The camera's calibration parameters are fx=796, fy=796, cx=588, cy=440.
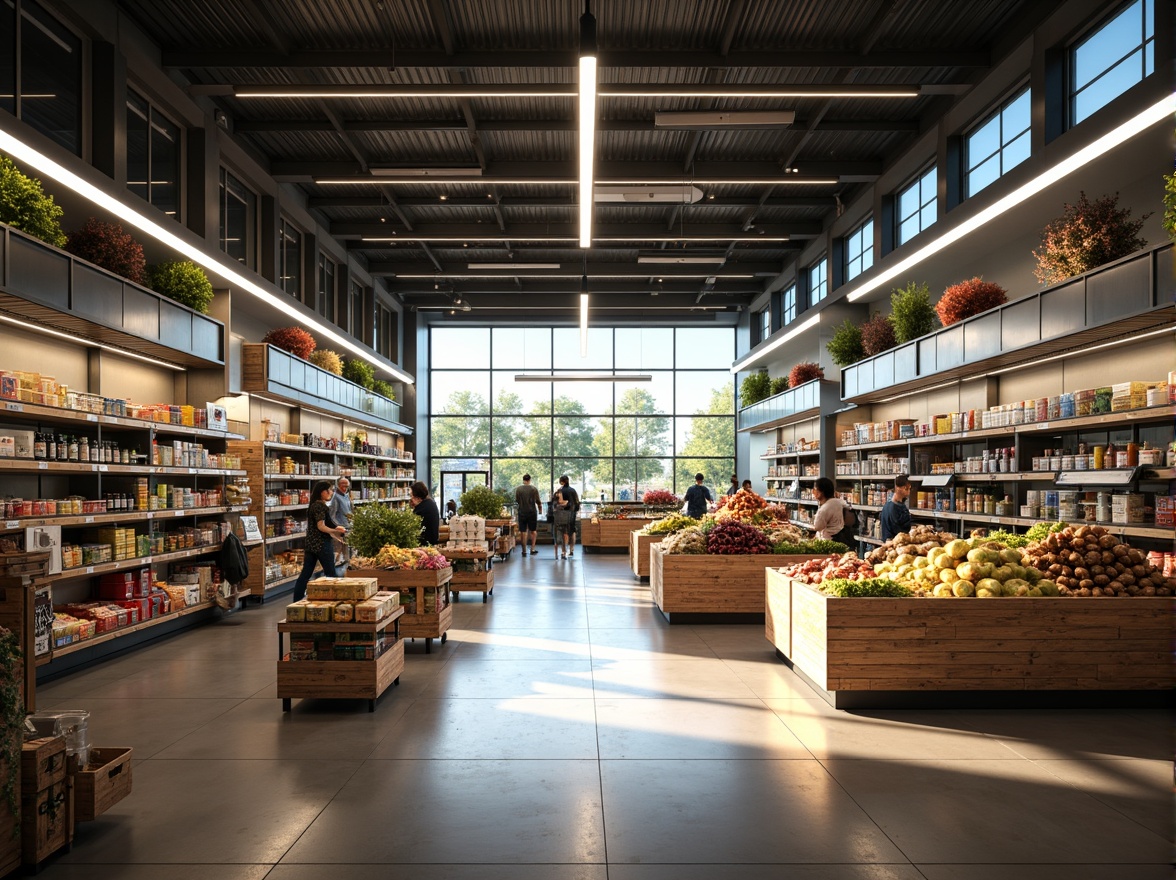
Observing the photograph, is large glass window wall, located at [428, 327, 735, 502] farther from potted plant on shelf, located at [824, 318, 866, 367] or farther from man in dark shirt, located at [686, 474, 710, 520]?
potted plant on shelf, located at [824, 318, 866, 367]

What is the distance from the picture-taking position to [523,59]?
8.55m

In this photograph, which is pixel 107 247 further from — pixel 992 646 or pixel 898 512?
pixel 898 512

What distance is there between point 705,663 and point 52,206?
652 cm

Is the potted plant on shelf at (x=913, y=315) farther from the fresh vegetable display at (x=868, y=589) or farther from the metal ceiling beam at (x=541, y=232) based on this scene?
the fresh vegetable display at (x=868, y=589)

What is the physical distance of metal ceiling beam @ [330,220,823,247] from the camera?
15.0m

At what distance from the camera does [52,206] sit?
6344 mm

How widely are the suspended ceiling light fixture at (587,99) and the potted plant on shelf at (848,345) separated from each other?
6279 millimetres

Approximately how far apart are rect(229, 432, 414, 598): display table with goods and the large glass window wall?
4714mm

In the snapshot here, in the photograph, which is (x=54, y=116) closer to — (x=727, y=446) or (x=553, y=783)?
(x=553, y=783)

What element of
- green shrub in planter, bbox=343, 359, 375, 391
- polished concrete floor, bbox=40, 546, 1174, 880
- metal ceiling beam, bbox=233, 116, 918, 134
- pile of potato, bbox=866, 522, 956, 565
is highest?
metal ceiling beam, bbox=233, 116, 918, 134

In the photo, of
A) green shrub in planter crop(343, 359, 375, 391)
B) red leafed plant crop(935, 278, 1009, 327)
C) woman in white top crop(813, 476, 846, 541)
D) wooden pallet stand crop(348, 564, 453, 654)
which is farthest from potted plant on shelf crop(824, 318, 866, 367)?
green shrub in planter crop(343, 359, 375, 391)

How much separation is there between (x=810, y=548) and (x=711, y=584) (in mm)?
1248

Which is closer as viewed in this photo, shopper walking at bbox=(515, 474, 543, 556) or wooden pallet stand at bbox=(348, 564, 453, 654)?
wooden pallet stand at bbox=(348, 564, 453, 654)

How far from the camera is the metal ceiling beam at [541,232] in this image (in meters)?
15.0
